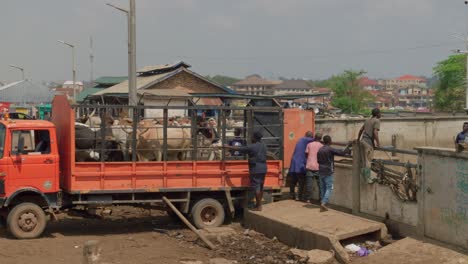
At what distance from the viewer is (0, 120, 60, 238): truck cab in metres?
11.9

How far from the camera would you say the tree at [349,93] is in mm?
88062

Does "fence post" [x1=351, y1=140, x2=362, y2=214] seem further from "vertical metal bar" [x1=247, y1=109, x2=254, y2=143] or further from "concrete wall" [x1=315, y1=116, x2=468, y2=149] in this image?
"concrete wall" [x1=315, y1=116, x2=468, y2=149]

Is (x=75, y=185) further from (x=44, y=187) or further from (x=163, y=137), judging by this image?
(x=163, y=137)

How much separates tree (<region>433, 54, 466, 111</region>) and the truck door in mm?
61700

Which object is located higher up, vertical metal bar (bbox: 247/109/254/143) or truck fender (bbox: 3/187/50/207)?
vertical metal bar (bbox: 247/109/254/143)

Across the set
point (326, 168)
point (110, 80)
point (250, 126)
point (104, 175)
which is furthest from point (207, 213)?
point (110, 80)

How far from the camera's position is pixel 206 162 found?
13.2 meters

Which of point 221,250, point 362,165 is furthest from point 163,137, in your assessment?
point 362,165

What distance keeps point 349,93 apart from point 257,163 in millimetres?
80947

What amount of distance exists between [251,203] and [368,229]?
348cm

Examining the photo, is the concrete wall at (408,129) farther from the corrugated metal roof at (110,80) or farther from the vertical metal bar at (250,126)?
the corrugated metal roof at (110,80)

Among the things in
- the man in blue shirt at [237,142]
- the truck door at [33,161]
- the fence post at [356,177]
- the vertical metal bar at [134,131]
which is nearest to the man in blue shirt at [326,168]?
the fence post at [356,177]

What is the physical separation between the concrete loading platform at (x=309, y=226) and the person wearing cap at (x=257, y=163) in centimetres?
44

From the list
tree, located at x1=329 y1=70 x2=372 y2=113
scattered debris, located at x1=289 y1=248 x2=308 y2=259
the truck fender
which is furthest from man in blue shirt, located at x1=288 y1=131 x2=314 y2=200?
tree, located at x1=329 y1=70 x2=372 y2=113
